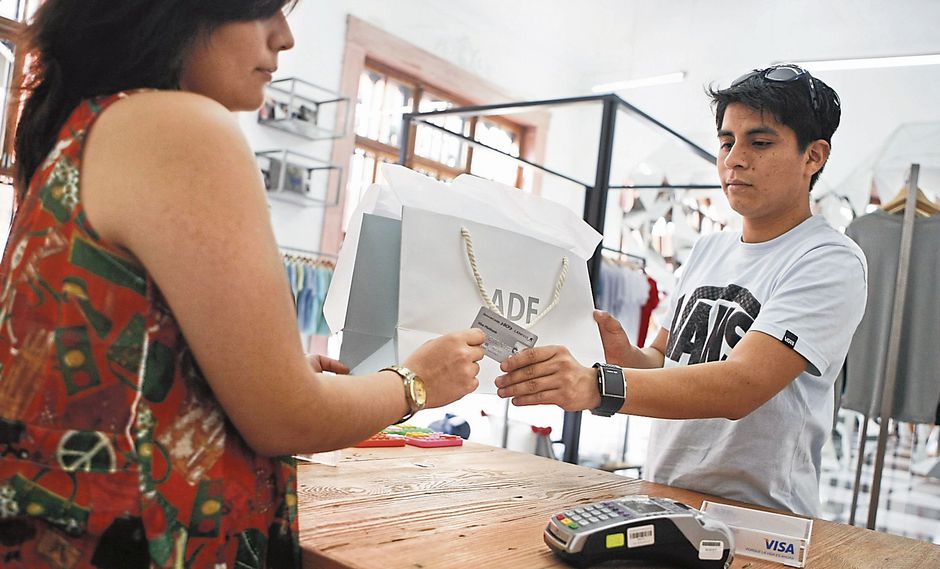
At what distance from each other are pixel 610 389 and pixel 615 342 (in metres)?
0.48

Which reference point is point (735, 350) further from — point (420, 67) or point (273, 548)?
point (420, 67)

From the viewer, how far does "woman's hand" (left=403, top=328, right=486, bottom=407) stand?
2.89ft

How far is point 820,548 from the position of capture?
101 centimetres

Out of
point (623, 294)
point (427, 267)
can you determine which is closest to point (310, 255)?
point (623, 294)

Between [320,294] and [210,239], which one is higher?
[210,239]

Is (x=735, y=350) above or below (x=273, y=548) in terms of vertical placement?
above

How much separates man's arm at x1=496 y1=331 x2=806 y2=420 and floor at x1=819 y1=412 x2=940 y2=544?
310cm

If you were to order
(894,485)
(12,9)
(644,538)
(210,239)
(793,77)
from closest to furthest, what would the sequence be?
1. (210,239)
2. (644,538)
3. (793,77)
4. (12,9)
5. (894,485)

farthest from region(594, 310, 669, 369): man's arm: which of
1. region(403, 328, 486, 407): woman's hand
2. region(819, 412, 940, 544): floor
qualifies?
region(819, 412, 940, 544): floor

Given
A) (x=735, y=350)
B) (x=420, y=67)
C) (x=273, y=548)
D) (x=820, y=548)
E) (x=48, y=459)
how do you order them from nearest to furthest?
(x=48, y=459), (x=273, y=548), (x=820, y=548), (x=735, y=350), (x=420, y=67)

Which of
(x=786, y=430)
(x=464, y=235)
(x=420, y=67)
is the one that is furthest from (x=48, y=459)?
(x=420, y=67)

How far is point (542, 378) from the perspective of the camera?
3.80ft

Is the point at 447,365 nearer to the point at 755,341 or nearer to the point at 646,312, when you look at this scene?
the point at 755,341

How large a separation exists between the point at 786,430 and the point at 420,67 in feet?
19.0
